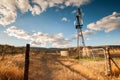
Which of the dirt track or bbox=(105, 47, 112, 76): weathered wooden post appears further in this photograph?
bbox=(105, 47, 112, 76): weathered wooden post

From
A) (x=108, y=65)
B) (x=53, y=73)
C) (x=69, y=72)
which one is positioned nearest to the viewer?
(x=108, y=65)

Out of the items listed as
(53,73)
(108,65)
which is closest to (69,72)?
(53,73)

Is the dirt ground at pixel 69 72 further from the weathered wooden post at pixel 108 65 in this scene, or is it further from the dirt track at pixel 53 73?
the weathered wooden post at pixel 108 65

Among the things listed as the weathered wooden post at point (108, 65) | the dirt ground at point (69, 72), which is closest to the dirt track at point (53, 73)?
the dirt ground at point (69, 72)

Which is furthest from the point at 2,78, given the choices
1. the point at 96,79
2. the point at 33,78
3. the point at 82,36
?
the point at 82,36

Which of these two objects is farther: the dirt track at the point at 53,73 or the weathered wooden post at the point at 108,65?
the weathered wooden post at the point at 108,65

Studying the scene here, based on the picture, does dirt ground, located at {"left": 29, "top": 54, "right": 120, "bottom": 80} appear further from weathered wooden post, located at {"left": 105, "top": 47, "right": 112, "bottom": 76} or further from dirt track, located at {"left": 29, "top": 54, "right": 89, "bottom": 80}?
weathered wooden post, located at {"left": 105, "top": 47, "right": 112, "bottom": 76}

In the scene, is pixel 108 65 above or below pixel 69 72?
above

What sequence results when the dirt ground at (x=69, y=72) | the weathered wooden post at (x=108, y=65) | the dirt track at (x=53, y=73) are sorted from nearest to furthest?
Result: the dirt ground at (x=69, y=72) < the dirt track at (x=53, y=73) < the weathered wooden post at (x=108, y=65)

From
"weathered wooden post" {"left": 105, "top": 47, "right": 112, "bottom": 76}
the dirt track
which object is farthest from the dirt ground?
"weathered wooden post" {"left": 105, "top": 47, "right": 112, "bottom": 76}

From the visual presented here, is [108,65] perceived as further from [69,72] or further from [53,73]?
[53,73]

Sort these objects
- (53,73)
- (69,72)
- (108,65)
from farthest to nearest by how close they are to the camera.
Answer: (53,73), (69,72), (108,65)

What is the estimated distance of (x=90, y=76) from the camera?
10.7 meters

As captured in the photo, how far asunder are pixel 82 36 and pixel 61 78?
20.5 metres
